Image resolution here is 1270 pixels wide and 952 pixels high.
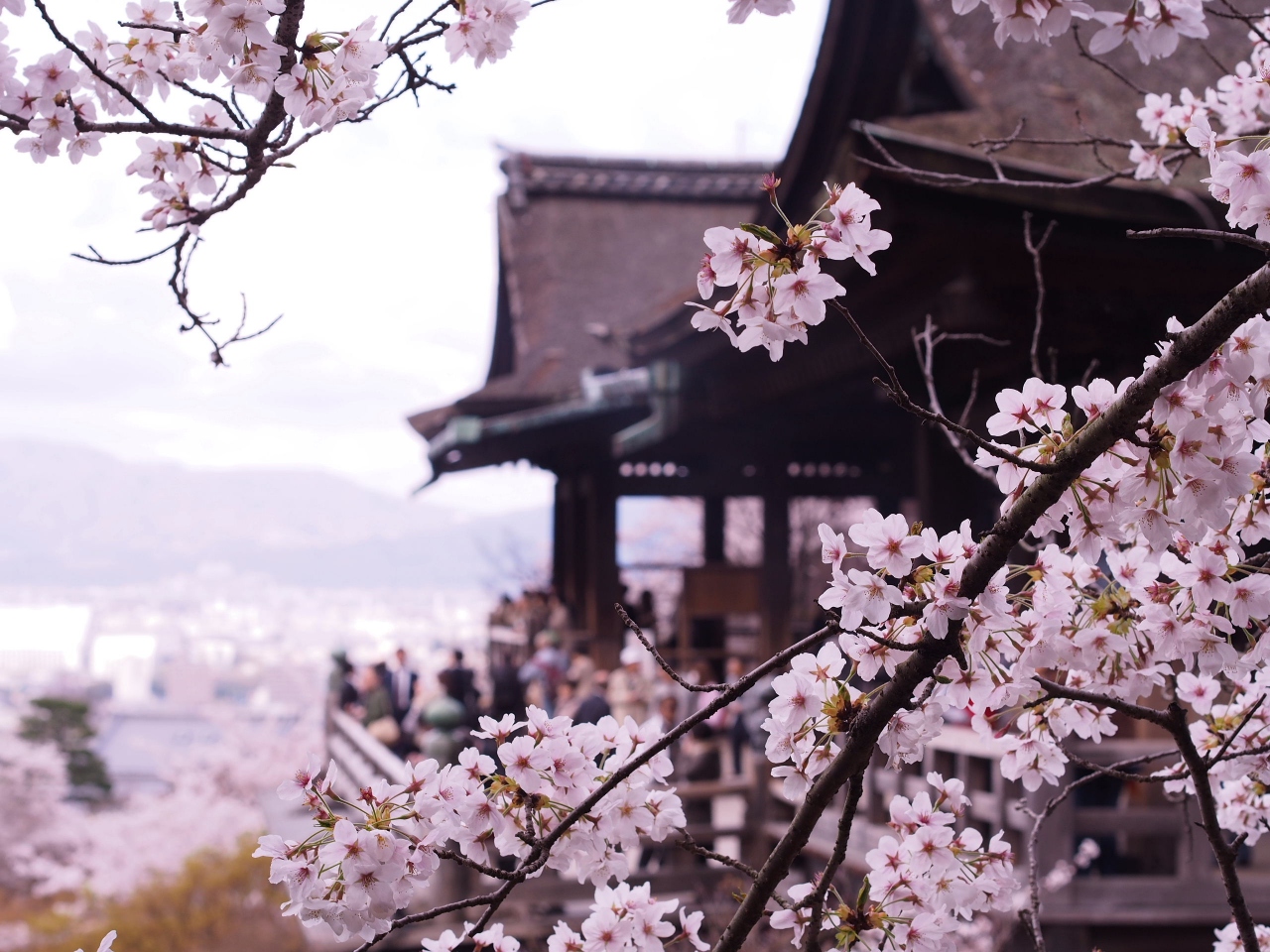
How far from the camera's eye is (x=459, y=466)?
32.0ft

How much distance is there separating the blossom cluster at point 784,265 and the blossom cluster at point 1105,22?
21 cm

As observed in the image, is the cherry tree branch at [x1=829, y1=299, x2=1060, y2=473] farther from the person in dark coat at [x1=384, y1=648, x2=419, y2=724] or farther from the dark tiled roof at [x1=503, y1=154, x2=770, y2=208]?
the dark tiled roof at [x1=503, y1=154, x2=770, y2=208]

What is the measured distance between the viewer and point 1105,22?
3.27ft

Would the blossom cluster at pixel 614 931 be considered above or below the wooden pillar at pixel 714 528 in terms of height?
below

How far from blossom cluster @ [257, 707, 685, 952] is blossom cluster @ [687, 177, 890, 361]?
20.7 inches

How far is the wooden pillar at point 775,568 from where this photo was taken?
26.6 feet

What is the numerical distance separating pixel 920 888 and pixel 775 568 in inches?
271

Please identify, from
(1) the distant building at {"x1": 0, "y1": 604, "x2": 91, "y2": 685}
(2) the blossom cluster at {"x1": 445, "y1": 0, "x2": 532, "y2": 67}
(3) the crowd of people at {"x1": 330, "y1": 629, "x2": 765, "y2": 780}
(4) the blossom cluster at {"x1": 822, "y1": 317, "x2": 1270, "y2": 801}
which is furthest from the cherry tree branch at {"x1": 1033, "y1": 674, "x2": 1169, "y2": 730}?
(1) the distant building at {"x1": 0, "y1": 604, "x2": 91, "y2": 685}

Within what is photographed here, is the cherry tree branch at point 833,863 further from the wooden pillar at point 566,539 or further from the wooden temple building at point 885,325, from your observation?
the wooden pillar at point 566,539

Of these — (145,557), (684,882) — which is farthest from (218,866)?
(145,557)

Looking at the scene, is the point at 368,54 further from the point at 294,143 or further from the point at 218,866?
the point at 218,866

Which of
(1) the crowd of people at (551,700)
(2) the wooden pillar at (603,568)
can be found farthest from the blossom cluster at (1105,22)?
(2) the wooden pillar at (603,568)

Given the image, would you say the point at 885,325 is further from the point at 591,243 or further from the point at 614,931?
the point at 591,243

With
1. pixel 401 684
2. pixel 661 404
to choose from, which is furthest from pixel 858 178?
pixel 401 684
